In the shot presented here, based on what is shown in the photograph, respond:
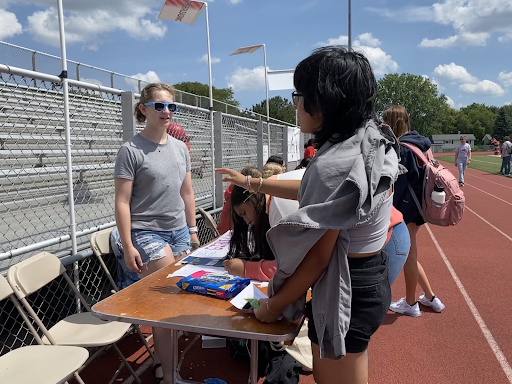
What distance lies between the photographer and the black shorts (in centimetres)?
147

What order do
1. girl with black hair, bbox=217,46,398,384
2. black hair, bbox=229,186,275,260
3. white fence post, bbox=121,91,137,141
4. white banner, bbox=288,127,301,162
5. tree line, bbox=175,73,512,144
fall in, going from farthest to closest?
tree line, bbox=175,73,512,144, white banner, bbox=288,127,301,162, white fence post, bbox=121,91,137,141, black hair, bbox=229,186,275,260, girl with black hair, bbox=217,46,398,384

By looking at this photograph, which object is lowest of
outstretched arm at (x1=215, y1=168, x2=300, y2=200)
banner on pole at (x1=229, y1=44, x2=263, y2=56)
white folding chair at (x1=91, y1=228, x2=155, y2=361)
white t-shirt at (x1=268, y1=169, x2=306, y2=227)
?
white folding chair at (x1=91, y1=228, x2=155, y2=361)

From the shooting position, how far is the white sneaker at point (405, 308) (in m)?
4.02

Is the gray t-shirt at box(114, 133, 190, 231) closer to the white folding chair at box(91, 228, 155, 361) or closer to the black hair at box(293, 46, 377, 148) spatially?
the white folding chair at box(91, 228, 155, 361)

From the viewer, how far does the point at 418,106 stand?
83500mm

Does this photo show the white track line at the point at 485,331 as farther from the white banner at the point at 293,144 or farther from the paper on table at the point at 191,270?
the white banner at the point at 293,144

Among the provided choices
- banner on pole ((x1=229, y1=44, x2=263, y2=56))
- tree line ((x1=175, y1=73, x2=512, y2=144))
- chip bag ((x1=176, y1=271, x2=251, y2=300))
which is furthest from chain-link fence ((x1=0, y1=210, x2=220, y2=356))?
tree line ((x1=175, y1=73, x2=512, y2=144))

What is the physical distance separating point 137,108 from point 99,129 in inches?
45.1

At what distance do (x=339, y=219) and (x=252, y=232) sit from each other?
1.26m

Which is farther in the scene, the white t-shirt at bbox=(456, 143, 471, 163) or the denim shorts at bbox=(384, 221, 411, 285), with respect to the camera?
the white t-shirt at bbox=(456, 143, 471, 163)

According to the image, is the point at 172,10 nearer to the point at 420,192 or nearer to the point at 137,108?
the point at 137,108

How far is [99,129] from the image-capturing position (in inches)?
146

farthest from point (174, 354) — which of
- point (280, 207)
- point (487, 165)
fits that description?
point (487, 165)

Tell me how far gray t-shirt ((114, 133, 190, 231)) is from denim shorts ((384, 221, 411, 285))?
1455 millimetres
